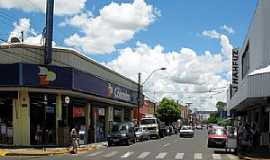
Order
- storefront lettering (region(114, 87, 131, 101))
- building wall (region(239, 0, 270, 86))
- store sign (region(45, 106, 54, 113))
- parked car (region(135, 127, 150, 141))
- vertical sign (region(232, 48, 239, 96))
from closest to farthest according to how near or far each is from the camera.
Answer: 1. building wall (region(239, 0, 270, 86))
2. store sign (region(45, 106, 54, 113))
3. storefront lettering (region(114, 87, 131, 101))
4. parked car (region(135, 127, 150, 141))
5. vertical sign (region(232, 48, 239, 96))

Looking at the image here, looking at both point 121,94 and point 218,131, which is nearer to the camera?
point 218,131

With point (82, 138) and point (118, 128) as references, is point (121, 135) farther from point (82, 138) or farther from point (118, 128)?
point (82, 138)

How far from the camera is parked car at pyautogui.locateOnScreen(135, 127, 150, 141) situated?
60900 mm

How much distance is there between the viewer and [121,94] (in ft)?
208

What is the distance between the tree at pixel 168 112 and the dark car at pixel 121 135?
75785 millimetres

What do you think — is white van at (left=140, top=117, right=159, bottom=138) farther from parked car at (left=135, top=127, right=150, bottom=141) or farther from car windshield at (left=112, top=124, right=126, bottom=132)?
car windshield at (left=112, top=124, right=126, bottom=132)

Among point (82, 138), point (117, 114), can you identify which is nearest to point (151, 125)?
point (117, 114)

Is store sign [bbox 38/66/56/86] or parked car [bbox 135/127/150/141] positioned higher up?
store sign [bbox 38/66/56/86]

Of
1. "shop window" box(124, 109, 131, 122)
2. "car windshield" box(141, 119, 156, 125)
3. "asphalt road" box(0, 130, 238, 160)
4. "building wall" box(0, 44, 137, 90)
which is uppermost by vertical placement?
"building wall" box(0, 44, 137, 90)

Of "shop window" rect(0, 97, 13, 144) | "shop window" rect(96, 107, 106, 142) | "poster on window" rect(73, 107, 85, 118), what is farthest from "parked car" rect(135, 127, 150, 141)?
"shop window" rect(0, 97, 13, 144)

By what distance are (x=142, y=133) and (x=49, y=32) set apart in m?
24.0

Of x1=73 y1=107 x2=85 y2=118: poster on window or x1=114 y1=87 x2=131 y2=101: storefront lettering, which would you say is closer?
x1=73 y1=107 x2=85 y2=118: poster on window

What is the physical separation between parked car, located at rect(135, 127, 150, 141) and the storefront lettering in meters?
4.05

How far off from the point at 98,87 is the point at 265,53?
19.1 meters
